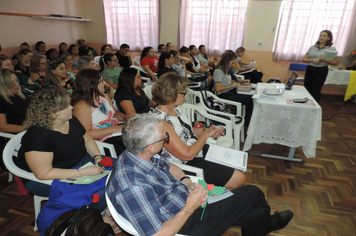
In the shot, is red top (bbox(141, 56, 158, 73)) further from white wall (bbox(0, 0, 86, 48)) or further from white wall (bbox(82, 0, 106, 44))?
white wall (bbox(82, 0, 106, 44))

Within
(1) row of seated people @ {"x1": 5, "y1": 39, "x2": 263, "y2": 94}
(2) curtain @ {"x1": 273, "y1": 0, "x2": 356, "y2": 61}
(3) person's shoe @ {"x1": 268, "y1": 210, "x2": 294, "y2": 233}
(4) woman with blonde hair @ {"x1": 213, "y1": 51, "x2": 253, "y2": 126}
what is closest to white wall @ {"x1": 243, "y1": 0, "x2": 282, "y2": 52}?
(2) curtain @ {"x1": 273, "y1": 0, "x2": 356, "y2": 61}

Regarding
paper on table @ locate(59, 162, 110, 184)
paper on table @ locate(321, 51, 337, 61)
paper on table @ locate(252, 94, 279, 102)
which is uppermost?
paper on table @ locate(321, 51, 337, 61)

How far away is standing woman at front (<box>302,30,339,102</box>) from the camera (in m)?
3.79

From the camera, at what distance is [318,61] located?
12.9 ft

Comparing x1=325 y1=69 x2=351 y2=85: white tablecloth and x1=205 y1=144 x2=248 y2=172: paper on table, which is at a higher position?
x1=325 y1=69 x2=351 y2=85: white tablecloth

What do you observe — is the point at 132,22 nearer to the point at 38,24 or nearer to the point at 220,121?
the point at 38,24

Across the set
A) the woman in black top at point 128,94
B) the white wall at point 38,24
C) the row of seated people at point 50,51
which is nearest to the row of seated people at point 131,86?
the woman in black top at point 128,94

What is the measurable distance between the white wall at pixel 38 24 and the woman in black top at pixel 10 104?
3511 mm

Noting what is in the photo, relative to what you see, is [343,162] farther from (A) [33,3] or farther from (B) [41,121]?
(A) [33,3]

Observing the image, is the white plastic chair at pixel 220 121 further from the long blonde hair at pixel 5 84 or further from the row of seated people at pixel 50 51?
the row of seated people at pixel 50 51

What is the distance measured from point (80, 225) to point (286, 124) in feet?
7.48

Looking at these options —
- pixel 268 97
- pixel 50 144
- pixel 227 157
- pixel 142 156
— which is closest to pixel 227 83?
pixel 268 97

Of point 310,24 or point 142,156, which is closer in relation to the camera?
point 142,156

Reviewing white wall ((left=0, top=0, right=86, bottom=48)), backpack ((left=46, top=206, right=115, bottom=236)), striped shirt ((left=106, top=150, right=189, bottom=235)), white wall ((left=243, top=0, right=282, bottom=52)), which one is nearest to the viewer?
striped shirt ((left=106, top=150, right=189, bottom=235))
